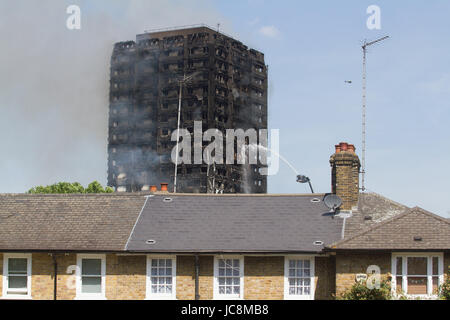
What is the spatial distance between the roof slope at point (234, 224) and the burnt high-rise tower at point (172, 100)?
89559 millimetres

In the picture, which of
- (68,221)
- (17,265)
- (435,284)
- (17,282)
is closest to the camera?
(435,284)

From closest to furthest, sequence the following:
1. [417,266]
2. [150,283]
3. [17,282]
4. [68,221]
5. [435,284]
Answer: [435,284] < [417,266] < [150,283] < [17,282] < [68,221]

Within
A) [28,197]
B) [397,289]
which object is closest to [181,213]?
[28,197]

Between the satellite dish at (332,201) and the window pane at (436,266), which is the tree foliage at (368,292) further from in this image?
the satellite dish at (332,201)

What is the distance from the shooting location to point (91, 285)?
91.4 feet

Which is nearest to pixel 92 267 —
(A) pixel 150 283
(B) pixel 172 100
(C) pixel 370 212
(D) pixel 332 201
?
(A) pixel 150 283

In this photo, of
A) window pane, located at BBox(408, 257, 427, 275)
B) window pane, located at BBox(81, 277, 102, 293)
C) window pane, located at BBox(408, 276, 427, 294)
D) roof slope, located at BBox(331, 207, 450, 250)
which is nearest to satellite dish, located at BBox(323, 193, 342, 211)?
roof slope, located at BBox(331, 207, 450, 250)

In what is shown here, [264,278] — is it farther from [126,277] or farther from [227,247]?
[126,277]

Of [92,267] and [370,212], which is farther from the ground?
[370,212]

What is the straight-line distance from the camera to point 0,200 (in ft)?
106

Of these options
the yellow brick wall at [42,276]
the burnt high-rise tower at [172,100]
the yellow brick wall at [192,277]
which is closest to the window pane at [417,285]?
the yellow brick wall at [192,277]

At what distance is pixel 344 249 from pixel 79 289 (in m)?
10.3

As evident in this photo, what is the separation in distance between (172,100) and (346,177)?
320ft

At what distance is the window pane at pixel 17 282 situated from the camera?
28.3m
